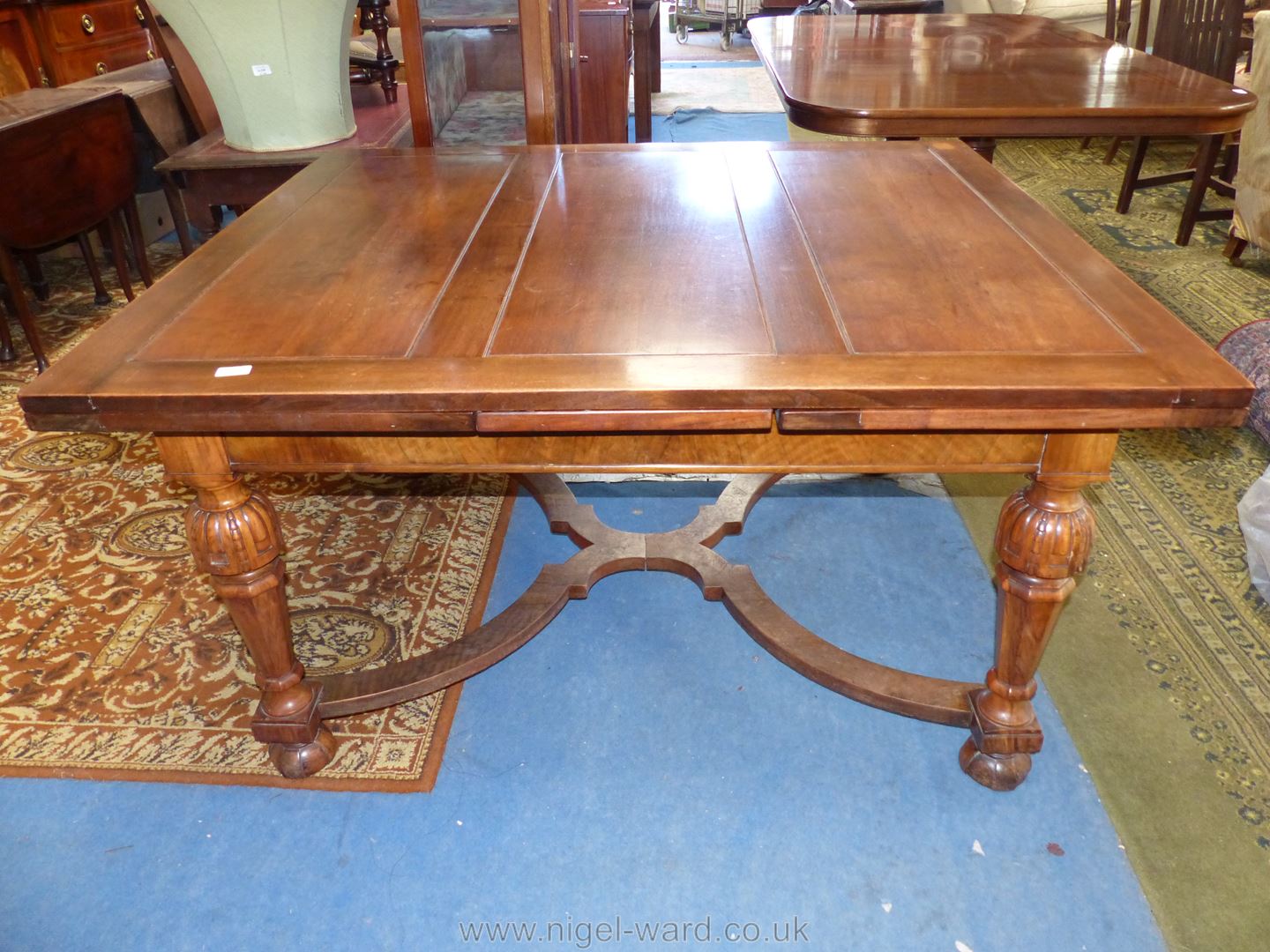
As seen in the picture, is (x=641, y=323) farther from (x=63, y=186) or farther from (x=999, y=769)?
(x=63, y=186)

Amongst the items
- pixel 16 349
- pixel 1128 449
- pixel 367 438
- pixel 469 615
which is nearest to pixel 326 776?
pixel 469 615

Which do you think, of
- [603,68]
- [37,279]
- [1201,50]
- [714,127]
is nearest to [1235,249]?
[1201,50]

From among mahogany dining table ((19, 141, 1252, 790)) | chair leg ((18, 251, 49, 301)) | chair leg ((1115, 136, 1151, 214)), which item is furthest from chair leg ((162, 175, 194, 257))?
chair leg ((1115, 136, 1151, 214))

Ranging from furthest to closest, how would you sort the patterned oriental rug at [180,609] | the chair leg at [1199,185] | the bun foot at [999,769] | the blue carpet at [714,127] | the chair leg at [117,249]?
1. the blue carpet at [714,127]
2. the chair leg at [1199,185]
3. the chair leg at [117,249]
4. the patterned oriental rug at [180,609]
5. the bun foot at [999,769]

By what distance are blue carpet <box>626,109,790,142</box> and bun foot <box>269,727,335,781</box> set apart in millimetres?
4218

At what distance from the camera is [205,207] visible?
273cm

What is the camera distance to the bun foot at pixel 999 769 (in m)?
1.54

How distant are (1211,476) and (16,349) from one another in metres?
3.69

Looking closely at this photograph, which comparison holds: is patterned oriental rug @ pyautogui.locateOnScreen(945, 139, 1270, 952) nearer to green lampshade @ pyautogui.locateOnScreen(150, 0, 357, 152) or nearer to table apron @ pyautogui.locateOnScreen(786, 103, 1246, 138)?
table apron @ pyautogui.locateOnScreen(786, 103, 1246, 138)

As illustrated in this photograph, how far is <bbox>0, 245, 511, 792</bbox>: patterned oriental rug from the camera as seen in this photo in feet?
5.50

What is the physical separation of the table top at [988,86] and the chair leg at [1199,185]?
82cm

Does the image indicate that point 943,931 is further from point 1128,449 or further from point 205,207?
point 205,207

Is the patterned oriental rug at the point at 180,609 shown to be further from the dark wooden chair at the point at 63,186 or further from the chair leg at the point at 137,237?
the chair leg at the point at 137,237

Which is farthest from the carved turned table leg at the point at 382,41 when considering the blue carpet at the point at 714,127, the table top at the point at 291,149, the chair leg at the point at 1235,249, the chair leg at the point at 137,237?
the chair leg at the point at 1235,249
